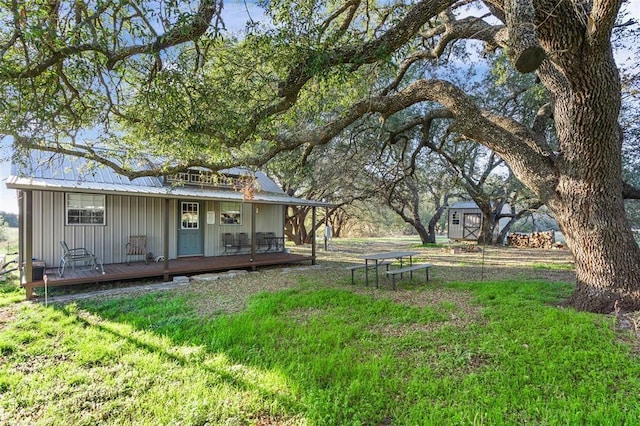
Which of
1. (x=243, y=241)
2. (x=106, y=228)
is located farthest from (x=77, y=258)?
(x=243, y=241)

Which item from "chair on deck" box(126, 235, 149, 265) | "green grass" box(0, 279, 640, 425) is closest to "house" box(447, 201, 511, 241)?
"green grass" box(0, 279, 640, 425)

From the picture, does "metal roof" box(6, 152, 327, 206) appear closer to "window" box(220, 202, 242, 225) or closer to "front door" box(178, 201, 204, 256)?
"front door" box(178, 201, 204, 256)

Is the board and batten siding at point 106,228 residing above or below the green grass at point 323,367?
above

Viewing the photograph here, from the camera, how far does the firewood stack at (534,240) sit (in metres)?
18.0

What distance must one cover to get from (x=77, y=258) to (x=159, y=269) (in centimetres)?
205

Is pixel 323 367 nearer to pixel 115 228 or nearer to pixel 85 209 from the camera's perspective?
pixel 115 228

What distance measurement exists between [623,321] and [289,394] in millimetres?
4300

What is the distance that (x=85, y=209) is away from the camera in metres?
8.87

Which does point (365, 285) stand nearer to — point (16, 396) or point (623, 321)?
point (623, 321)

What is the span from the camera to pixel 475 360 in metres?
3.52

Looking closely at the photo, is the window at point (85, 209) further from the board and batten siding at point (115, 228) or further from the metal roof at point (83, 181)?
the metal roof at point (83, 181)

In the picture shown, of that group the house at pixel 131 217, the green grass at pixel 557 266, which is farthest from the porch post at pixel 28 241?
the green grass at pixel 557 266

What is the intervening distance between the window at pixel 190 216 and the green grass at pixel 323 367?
5.67 meters

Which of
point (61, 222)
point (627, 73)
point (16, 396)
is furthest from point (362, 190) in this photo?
point (16, 396)
